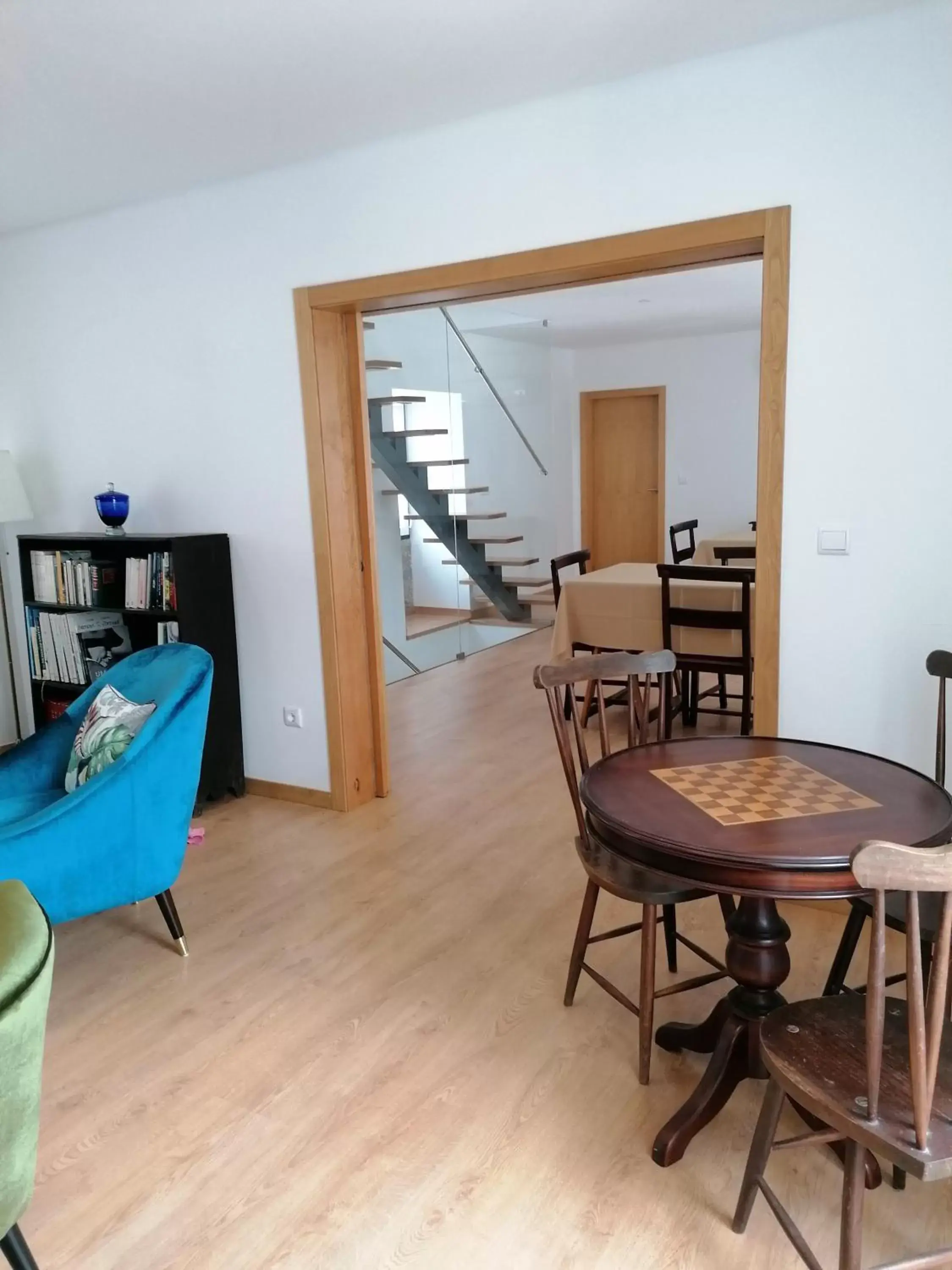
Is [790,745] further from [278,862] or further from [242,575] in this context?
[242,575]

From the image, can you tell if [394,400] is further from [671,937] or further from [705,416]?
[671,937]

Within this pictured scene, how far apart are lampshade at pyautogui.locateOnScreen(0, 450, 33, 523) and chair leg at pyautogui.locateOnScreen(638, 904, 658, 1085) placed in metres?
3.41

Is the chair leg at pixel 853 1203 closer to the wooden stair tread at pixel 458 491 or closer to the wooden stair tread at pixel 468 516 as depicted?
the wooden stair tread at pixel 458 491

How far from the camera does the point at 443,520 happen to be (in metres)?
6.56

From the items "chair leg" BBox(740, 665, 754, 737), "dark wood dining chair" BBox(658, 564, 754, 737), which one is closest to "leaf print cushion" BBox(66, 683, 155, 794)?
"dark wood dining chair" BBox(658, 564, 754, 737)

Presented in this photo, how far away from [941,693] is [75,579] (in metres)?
3.40

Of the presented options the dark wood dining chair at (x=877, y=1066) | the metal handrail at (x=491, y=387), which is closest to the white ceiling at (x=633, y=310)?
the metal handrail at (x=491, y=387)

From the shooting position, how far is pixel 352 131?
3.11 metres

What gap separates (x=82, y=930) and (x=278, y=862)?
0.69 meters

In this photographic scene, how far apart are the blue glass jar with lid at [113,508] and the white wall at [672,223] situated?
7.8 inches

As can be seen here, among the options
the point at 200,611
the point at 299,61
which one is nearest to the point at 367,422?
the point at 200,611

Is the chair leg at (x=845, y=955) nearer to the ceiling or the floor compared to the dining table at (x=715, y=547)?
nearer to the floor

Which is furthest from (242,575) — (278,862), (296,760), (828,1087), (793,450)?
(828,1087)

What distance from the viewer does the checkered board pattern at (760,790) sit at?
1.75 metres
